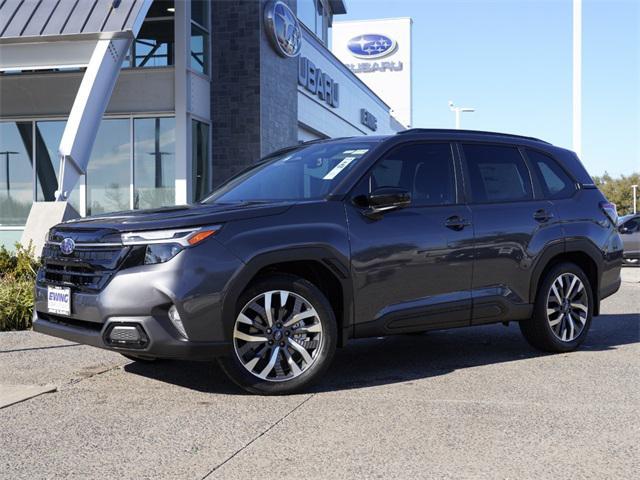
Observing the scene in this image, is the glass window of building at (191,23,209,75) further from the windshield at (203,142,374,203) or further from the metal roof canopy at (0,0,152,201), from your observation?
the windshield at (203,142,374,203)

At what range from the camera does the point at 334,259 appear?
5266 millimetres

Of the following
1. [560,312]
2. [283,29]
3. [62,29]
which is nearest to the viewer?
[560,312]

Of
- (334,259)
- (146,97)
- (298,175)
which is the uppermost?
(146,97)

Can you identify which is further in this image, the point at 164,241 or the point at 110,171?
the point at 110,171

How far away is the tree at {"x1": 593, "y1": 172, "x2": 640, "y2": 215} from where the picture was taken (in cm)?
8800

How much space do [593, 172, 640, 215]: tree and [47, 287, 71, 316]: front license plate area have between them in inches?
3453

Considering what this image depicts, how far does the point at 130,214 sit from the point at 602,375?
144 inches

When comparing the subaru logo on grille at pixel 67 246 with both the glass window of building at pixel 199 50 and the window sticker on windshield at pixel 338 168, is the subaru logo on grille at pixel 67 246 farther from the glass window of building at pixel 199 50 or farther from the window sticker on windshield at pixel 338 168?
the glass window of building at pixel 199 50

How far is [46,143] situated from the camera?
17328 mm

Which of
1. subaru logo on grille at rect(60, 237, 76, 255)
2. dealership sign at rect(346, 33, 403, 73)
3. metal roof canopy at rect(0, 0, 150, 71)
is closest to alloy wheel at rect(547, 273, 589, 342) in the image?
subaru logo on grille at rect(60, 237, 76, 255)

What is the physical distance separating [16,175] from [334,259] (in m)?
13.9

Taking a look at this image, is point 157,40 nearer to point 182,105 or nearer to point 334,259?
point 182,105

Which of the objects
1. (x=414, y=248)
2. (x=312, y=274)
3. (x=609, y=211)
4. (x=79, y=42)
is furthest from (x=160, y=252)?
(x=79, y=42)

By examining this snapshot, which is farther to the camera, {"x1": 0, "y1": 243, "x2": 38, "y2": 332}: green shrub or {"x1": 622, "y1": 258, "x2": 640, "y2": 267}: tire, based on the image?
{"x1": 622, "y1": 258, "x2": 640, "y2": 267}: tire
